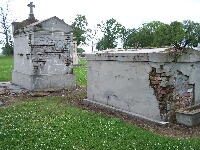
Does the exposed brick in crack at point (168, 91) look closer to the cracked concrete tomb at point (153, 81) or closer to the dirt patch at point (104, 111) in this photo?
the cracked concrete tomb at point (153, 81)

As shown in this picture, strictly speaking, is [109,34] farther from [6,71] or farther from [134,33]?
[6,71]

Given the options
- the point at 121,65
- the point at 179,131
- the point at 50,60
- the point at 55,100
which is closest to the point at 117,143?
the point at 179,131

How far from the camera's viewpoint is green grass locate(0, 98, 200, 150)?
16.7 feet

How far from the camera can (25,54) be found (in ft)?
40.3

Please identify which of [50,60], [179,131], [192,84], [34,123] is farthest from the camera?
[50,60]

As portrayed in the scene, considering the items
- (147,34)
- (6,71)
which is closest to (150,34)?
(147,34)

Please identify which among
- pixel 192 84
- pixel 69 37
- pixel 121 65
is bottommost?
pixel 192 84

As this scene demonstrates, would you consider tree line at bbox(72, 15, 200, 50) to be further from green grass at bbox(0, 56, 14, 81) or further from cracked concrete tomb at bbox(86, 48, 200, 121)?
cracked concrete tomb at bbox(86, 48, 200, 121)

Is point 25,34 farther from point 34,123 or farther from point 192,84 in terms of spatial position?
point 192,84

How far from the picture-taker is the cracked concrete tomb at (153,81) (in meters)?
6.59

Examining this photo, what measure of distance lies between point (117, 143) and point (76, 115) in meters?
2.39

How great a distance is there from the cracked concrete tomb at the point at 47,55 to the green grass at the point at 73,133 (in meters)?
4.13

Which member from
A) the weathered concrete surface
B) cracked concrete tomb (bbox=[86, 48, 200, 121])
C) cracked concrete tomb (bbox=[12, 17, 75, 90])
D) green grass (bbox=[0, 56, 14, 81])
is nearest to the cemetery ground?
the weathered concrete surface

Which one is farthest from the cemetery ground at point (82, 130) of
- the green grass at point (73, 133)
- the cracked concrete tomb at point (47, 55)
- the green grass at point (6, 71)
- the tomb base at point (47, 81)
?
the green grass at point (6, 71)
